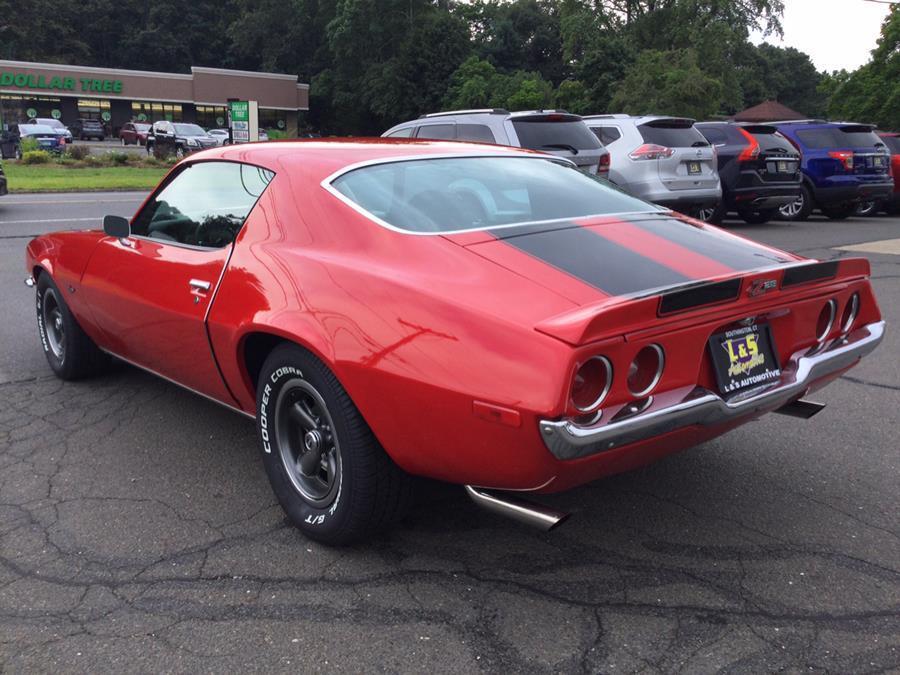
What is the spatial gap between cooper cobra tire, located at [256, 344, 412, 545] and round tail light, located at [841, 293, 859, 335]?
189 centimetres

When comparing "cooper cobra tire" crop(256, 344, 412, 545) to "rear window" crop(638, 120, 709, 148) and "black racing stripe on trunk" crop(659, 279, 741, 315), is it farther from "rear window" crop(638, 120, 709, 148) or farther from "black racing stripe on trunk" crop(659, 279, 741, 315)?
"rear window" crop(638, 120, 709, 148)

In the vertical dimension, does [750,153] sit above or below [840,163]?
above

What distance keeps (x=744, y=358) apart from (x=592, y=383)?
2.32ft

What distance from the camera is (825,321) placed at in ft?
10.8

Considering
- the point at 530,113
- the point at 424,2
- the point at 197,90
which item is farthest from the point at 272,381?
the point at 197,90

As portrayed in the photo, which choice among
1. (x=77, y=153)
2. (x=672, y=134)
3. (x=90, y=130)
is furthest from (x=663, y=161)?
(x=90, y=130)

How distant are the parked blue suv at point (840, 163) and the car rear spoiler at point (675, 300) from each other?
12202 millimetres

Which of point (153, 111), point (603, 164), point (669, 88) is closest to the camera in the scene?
point (603, 164)

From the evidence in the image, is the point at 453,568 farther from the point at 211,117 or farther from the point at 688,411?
the point at 211,117

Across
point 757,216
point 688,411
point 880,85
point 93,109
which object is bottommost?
point 757,216

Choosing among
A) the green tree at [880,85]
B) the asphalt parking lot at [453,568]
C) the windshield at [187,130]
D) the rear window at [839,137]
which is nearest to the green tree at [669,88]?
the green tree at [880,85]

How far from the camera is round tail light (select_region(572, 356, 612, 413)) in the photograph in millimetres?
2430

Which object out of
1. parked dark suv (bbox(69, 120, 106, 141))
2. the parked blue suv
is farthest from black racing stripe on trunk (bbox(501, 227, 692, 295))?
parked dark suv (bbox(69, 120, 106, 141))

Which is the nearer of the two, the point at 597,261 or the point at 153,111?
the point at 597,261
